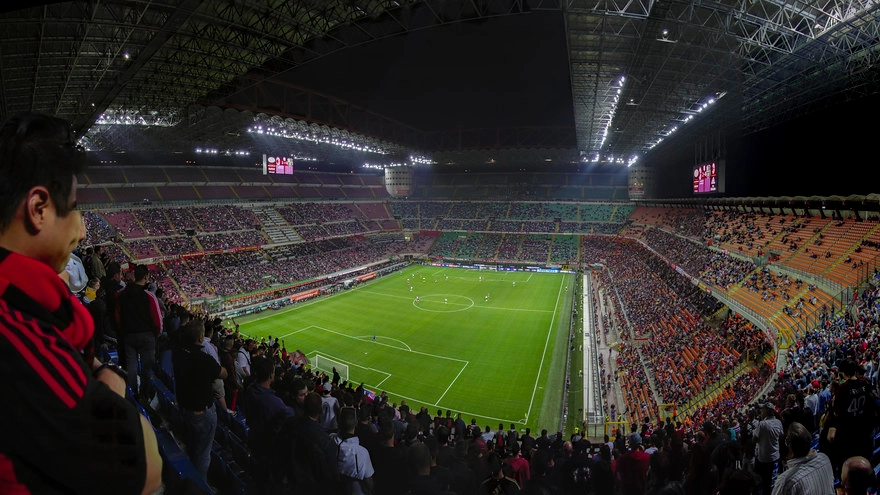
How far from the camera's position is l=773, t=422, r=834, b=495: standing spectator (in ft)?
11.3

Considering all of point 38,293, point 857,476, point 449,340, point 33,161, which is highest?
point 33,161

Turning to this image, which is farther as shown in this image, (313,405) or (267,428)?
(267,428)

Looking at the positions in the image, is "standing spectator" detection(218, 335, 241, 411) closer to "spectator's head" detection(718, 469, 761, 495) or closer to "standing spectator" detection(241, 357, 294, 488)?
"standing spectator" detection(241, 357, 294, 488)

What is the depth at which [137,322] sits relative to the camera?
5367 millimetres

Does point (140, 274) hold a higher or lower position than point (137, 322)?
higher

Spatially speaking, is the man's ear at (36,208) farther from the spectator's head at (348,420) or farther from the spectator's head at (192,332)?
the spectator's head at (192,332)

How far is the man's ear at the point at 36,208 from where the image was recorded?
1.50 metres

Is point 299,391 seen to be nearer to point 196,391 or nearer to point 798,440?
point 196,391

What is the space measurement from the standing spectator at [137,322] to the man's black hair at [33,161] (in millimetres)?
4268

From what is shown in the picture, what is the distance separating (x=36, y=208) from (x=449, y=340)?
3035cm

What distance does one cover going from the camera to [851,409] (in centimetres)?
490

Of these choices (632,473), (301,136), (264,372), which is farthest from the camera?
(301,136)

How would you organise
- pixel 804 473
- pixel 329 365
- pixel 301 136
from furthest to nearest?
pixel 301 136 → pixel 329 365 → pixel 804 473

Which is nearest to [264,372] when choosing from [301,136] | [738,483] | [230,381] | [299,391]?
[299,391]
